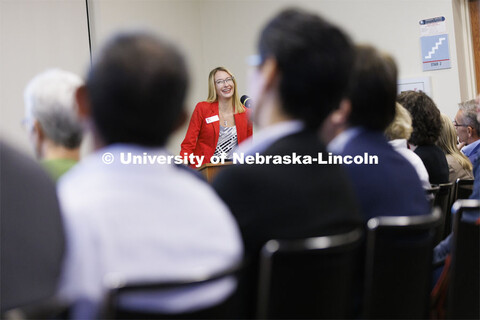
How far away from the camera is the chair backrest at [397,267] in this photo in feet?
4.63

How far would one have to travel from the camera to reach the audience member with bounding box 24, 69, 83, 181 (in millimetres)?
1709

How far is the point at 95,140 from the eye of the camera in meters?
1.08

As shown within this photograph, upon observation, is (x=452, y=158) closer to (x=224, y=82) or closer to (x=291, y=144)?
(x=224, y=82)

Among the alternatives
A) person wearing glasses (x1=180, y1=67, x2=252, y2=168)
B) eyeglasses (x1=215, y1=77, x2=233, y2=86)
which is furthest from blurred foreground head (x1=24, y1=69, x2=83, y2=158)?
eyeglasses (x1=215, y1=77, x2=233, y2=86)

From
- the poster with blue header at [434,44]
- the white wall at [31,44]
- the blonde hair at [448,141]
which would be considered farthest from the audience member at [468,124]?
the white wall at [31,44]

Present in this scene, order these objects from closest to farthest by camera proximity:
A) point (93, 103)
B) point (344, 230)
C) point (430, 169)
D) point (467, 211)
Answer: point (93, 103) < point (344, 230) < point (467, 211) < point (430, 169)

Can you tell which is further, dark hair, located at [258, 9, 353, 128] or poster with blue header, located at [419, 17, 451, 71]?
poster with blue header, located at [419, 17, 451, 71]

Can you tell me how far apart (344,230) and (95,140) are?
606 mm

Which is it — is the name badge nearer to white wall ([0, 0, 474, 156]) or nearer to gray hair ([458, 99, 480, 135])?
white wall ([0, 0, 474, 156])

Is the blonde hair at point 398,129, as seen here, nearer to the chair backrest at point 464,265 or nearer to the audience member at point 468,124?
the chair backrest at point 464,265

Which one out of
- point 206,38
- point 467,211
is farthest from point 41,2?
point 467,211

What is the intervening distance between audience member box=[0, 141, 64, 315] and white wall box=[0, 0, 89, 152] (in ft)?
12.7

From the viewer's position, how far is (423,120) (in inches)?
125

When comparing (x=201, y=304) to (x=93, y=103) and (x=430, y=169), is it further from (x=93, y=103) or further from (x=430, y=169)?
(x=430, y=169)
